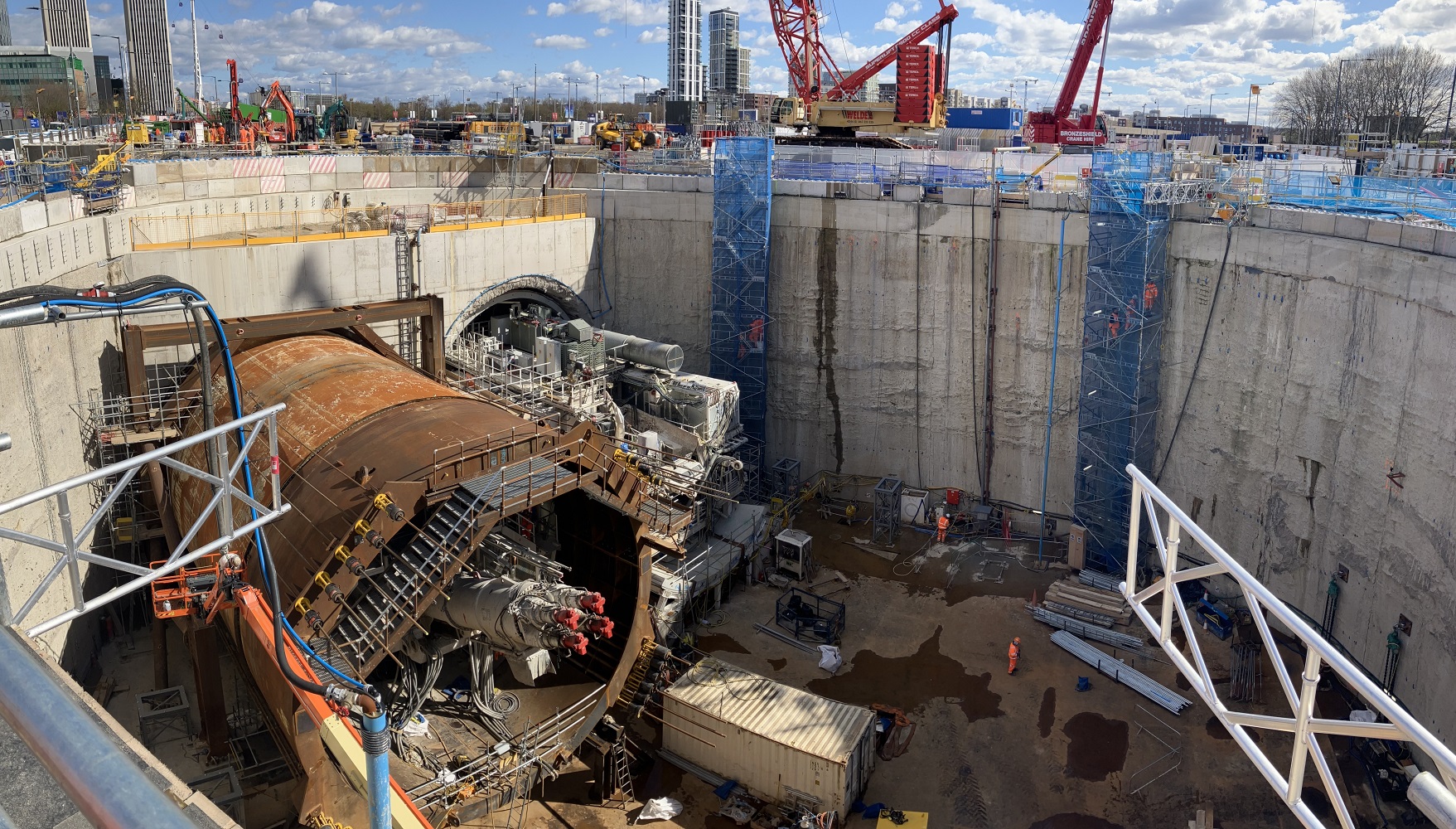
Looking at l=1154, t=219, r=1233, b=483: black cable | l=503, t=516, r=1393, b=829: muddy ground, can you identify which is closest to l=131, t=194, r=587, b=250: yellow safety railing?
l=503, t=516, r=1393, b=829: muddy ground

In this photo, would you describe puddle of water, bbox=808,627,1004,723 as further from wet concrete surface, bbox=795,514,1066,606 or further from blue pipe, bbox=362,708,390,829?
blue pipe, bbox=362,708,390,829

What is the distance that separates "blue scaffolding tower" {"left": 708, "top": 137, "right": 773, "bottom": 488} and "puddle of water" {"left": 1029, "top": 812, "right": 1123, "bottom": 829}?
13.5 m

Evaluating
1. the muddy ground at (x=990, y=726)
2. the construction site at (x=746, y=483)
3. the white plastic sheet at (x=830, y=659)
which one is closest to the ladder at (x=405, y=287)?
the construction site at (x=746, y=483)

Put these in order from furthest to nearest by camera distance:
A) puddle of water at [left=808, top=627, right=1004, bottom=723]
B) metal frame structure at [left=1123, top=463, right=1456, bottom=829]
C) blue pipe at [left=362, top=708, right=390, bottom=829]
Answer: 1. puddle of water at [left=808, top=627, right=1004, bottom=723]
2. blue pipe at [left=362, top=708, right=390, bottom=829]
3. metal frame structure at [left=1123, top=463, right=1456, bottom=829]

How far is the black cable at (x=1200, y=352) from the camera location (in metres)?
23.3

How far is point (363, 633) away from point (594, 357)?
12161 millimetres

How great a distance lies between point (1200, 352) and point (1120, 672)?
8.08m

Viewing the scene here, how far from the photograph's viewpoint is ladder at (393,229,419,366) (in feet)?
79.6

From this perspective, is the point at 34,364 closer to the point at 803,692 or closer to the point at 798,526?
the point at 803,692

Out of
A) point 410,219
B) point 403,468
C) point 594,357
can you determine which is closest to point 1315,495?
point 594,357

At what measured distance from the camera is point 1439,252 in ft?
59.5

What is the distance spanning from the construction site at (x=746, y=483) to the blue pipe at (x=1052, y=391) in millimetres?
115

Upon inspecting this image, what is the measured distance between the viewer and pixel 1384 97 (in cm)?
6178

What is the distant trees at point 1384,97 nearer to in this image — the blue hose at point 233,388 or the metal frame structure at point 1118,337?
the metal frame structure at point 1118,337
